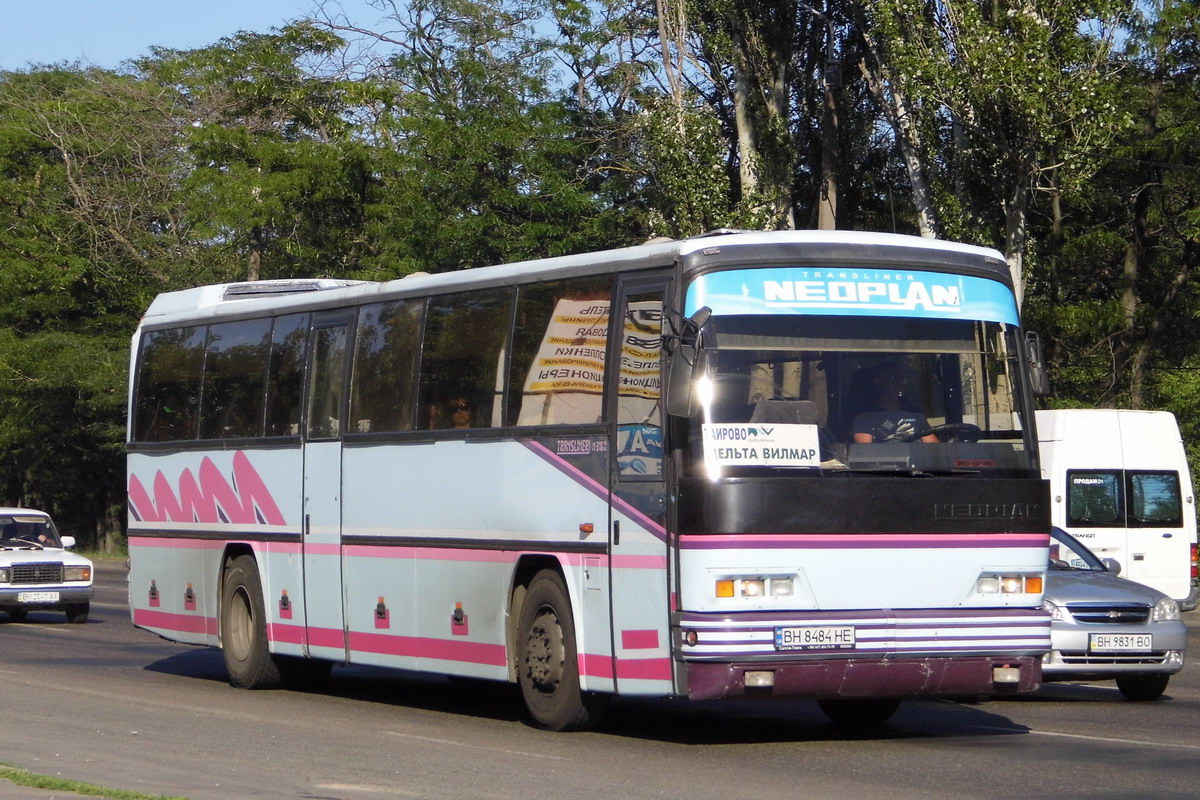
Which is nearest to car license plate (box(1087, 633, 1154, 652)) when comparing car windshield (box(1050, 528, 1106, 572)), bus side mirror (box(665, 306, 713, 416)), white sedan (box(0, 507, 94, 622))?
car windshield (box(1050, 528, 1106, 572))

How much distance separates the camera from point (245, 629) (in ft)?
54.5

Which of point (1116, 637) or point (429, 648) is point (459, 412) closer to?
point (429, 648)

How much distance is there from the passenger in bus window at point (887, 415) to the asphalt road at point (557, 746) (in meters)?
1.97

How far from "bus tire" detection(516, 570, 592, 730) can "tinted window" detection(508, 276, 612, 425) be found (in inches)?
45.1

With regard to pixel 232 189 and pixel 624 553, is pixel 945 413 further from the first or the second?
pixel 232 189

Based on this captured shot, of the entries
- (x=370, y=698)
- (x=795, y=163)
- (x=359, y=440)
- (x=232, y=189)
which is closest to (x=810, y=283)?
(x=359, y=440)

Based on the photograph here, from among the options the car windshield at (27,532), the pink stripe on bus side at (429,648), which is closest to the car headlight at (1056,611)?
the pink stripe on bus side at (429,648)

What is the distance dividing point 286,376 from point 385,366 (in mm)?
1820

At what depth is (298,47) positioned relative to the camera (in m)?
48.3

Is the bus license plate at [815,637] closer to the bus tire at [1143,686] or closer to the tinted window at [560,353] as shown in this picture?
the tinted window at [560,353]

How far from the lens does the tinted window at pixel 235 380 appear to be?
54.4ft

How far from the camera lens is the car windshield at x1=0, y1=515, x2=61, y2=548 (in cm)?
2741

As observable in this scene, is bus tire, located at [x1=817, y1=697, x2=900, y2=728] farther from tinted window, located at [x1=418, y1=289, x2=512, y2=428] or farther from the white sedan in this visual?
the white sedan

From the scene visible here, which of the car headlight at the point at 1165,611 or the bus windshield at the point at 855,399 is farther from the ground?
the bus windshield at the point at 855,399
